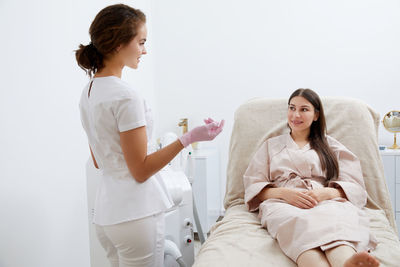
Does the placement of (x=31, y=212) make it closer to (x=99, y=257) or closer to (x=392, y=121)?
(x=99, y=257)

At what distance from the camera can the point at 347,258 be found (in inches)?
39.6

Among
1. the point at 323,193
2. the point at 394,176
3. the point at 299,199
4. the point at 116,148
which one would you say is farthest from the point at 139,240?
the point at 394,176

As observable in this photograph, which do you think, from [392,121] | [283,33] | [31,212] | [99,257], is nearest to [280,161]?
[99,257]

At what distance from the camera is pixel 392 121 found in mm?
2459

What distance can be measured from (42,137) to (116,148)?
0.79 m

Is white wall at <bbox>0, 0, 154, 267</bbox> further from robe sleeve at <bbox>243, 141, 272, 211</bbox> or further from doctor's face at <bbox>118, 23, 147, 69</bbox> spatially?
robe sleeve at <bbox>243, 141, 272, 211</bbox>

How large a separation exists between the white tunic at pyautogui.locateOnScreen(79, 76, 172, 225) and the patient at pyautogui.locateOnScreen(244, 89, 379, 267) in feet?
1.49

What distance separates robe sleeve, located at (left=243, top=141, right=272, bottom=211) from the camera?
1.55 metres

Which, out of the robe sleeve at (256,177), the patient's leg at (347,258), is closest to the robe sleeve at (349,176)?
the robe sleeve at (256,177)

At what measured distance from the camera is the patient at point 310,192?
1088 mm

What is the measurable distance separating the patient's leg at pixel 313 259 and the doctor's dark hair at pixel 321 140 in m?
0.55

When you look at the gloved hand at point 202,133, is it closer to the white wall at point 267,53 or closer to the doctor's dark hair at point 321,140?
the doctor's dark hair at point 321,140

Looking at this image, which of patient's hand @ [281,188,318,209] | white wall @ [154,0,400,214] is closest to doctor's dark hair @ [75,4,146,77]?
patient's hand @ [281,188,318,209]

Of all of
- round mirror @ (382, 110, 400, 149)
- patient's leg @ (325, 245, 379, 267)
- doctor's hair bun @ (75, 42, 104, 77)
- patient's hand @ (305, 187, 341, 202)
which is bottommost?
patient's leg @ (325, 245, 379, 267)
